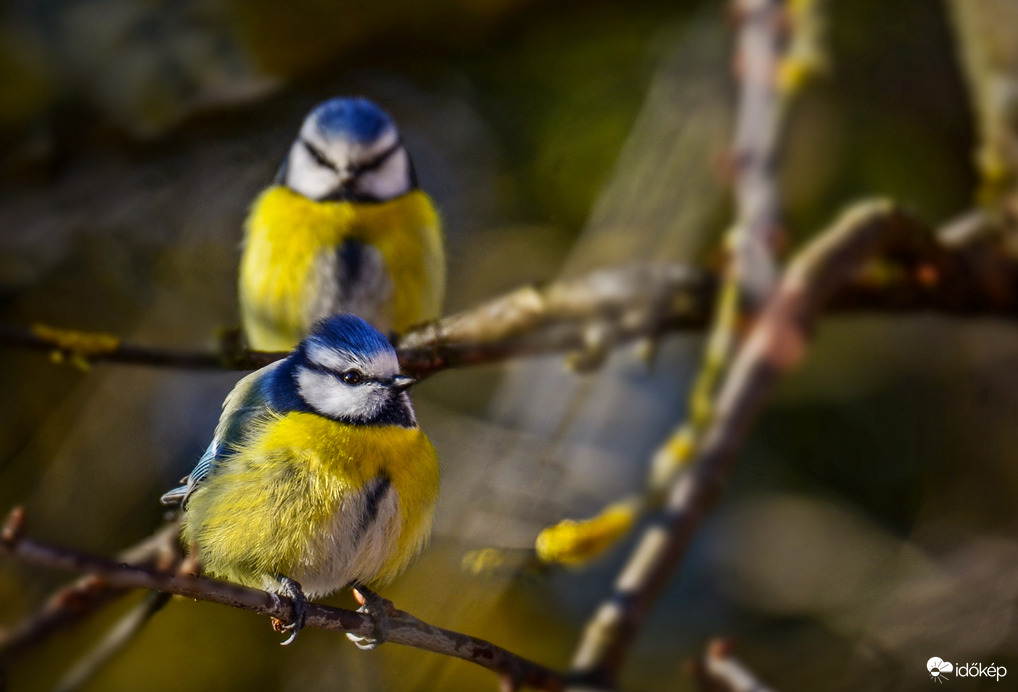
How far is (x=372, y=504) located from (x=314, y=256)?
24cm

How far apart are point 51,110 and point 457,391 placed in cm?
71

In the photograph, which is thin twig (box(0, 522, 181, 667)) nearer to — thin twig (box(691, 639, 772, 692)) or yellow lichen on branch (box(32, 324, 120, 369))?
yellow lichen on branch (box(32, 324, 120, 369))

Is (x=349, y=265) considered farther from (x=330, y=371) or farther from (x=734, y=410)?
(x=734, y=410)

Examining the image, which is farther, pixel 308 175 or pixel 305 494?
pixel 308 175

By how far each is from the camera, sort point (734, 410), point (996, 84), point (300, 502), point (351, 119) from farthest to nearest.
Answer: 1. point (996, 84)
2. point (734, 410)
3. point (351, 119)
4. point (300, 502)

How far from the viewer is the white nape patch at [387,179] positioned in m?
0.75

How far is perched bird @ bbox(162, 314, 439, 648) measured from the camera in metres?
0.53

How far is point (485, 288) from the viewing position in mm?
1292

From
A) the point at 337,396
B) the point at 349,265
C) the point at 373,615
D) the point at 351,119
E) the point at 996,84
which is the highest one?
the point at 996,84

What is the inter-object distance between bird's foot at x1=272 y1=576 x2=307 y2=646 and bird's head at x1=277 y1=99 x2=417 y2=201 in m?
0.35

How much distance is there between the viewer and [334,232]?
0.77m

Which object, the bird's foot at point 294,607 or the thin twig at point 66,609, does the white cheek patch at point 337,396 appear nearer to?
the bird's foot at point 294,607
